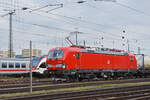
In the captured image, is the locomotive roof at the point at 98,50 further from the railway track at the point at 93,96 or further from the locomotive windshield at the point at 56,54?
the railway track at the point at 93,96

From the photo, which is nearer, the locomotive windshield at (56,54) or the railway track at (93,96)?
the railway track at (93,96)

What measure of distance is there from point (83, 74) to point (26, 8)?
28.9ft

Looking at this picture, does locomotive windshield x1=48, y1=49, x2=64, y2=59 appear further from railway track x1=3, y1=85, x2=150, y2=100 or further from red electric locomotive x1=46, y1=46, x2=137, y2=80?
railway track x1=3, y1=85, x2=150, y2=100

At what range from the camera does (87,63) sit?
2684cm

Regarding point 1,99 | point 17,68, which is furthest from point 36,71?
point 1,99

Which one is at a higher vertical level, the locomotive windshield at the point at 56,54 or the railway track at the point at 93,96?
the locomotive windshield at the point at 56,54

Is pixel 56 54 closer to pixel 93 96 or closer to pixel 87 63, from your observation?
pixel 87 63

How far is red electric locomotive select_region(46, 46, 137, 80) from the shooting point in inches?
964

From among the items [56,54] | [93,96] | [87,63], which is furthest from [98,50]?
[93,96]

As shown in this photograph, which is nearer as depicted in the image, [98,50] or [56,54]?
[56,54]

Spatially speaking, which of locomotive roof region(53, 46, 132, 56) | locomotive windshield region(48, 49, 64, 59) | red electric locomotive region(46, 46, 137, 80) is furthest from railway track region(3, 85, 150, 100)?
locomotive roof region(53, 46, 132, 56)

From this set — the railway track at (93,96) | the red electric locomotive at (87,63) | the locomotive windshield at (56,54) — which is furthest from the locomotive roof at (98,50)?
the railway track at (93,96)

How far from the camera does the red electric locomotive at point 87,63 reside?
964 inches

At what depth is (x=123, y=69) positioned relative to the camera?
32.3 m
